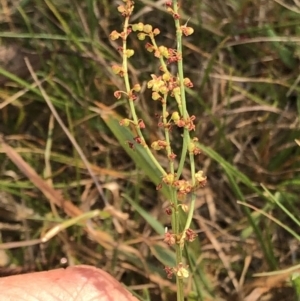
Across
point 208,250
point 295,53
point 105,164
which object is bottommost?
point 208,250

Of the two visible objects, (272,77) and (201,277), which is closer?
(201,277)

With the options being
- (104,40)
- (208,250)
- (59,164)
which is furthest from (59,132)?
(208,250)

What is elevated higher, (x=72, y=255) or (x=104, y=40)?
(x=104, y=40)

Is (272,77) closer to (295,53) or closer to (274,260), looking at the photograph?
(295,53)
